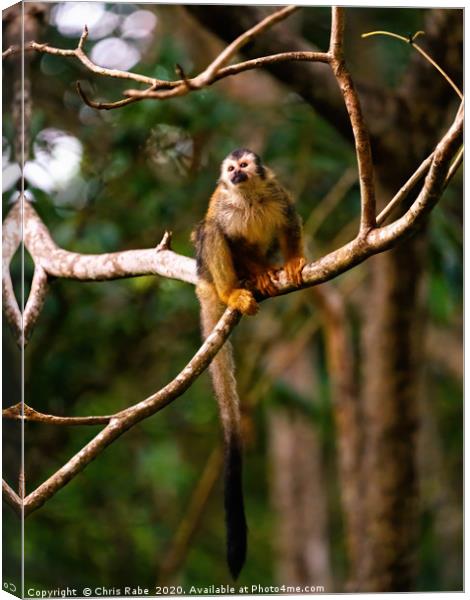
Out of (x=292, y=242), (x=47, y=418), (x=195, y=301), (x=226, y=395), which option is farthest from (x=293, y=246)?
(x=195, y=301)

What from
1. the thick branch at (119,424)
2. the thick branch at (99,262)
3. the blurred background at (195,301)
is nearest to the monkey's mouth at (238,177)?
the thick branch at (99,262)

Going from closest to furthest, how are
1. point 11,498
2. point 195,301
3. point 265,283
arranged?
point 11,498 → point 265,283 → point 195,301

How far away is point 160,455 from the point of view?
717 cm

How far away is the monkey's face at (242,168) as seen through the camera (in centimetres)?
416

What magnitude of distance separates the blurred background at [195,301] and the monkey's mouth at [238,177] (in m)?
0.68

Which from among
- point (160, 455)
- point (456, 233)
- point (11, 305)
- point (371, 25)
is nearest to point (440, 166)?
point (11, 305)

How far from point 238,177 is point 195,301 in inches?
92.4

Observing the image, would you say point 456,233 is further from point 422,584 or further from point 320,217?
point 422,584

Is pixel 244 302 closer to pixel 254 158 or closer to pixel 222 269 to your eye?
pixel 222 269

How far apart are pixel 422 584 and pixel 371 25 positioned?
3.57 m

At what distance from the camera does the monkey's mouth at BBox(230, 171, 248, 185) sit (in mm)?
4145

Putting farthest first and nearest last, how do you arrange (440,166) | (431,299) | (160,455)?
(160,455) → (431,299) → (440,166)

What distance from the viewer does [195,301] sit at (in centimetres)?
642

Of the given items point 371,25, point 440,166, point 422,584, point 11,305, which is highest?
point 371,25
